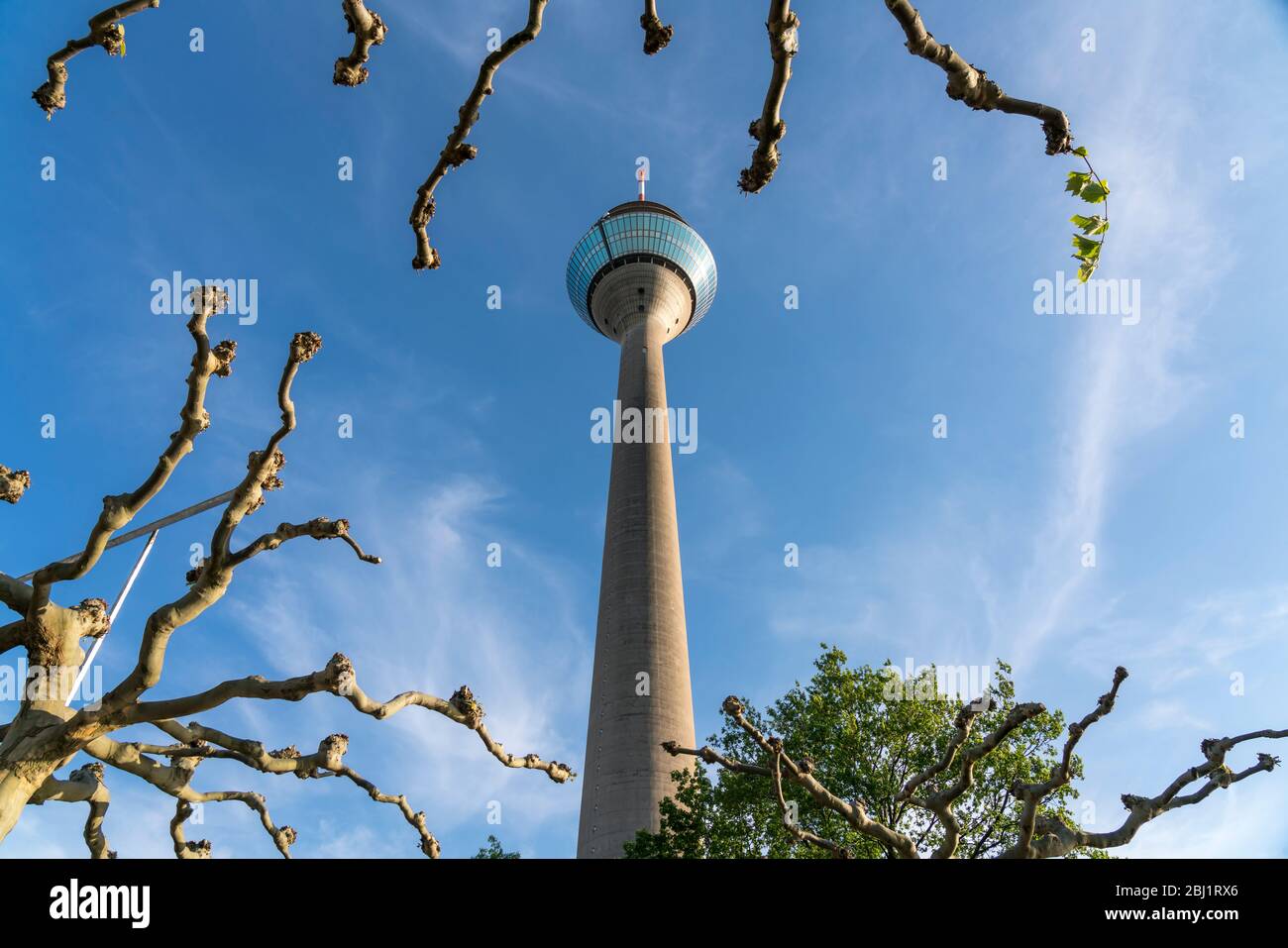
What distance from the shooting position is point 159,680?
754 cm

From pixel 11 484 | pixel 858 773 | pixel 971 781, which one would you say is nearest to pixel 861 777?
pixel 858 773

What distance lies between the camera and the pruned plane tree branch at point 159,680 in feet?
23.1

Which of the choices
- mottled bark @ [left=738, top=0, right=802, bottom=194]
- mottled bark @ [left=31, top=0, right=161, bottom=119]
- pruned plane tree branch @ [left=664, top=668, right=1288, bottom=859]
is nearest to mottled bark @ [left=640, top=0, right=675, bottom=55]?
mottled bark @ [left=738, top=0, right=802, bottom=194]

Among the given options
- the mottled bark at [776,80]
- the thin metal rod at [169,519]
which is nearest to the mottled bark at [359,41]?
the mottled bark at [776,80]

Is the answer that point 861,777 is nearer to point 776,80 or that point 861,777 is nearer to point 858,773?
point 858,773

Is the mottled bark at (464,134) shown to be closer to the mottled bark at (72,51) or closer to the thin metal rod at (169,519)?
the mottled bark at (72,51)

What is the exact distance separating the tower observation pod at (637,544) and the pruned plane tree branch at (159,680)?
32274 mm
